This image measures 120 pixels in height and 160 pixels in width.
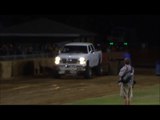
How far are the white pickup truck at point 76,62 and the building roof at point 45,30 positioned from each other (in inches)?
86.9

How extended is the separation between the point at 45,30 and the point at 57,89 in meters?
3.89

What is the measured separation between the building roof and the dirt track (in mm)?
2459

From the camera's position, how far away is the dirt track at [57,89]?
17.5 m

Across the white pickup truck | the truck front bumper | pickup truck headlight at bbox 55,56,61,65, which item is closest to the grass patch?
the white pickup truck

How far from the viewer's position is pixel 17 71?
24312 mm

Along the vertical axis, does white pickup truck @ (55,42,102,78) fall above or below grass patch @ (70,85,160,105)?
above

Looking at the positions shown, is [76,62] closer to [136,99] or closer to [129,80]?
[136,99]

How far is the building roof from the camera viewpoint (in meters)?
16.3

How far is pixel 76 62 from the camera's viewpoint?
20469 millimetres

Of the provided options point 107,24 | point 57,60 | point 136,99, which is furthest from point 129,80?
point 57,60

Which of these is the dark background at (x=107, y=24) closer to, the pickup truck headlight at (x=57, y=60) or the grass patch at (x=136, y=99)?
the grass patch at (x=136, y=99)

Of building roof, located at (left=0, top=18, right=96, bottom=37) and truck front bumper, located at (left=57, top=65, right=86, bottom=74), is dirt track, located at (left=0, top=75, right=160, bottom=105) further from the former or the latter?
building roof, located at (left=0, top=18, right=96, bottom=37)
